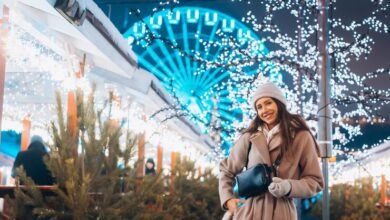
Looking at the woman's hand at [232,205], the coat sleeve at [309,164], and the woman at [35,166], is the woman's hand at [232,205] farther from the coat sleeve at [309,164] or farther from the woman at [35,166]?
the woman at [35,166]

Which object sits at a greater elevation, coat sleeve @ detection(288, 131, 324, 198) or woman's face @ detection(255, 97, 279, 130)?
woman's face @ detection(255, 97, 279, 130)

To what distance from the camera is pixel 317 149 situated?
3.40 meters

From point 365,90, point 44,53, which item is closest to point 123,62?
point 44,53

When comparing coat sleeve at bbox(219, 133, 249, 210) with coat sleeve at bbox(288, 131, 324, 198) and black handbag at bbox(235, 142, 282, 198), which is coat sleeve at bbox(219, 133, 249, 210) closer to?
black handbag at bbox(235, 142, 282, 198)

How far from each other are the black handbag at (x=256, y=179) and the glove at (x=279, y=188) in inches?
1.6

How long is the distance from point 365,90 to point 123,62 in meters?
3.44

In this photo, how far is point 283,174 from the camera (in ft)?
10.7

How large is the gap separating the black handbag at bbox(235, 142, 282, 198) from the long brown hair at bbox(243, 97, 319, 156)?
9cm

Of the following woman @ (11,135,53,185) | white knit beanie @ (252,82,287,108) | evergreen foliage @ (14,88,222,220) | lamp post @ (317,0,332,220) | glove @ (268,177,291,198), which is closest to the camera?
glove @ (268,177,291,198)

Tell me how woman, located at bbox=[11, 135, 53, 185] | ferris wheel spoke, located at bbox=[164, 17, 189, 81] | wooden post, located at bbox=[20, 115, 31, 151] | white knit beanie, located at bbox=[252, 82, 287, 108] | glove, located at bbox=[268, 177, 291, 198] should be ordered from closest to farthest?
1. glove, located at bbox=[268, 177, 291, 198]
2. white knit beanie, located at bbox=[252, 82, 287, 108]
3. woman, located at bbox=[11, 135, 53, 185]
4. wooden post, located at bbox=[20, 115, 31, 151]
5. ferris wheel spoke, located at bbox=[164, 17, 189, 81]

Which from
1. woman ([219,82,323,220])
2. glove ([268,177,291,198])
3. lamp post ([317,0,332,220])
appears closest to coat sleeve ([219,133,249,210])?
woman ([219,82,323,220])

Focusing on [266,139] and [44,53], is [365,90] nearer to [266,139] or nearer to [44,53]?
[44,53]

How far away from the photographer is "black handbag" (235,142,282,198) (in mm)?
3135

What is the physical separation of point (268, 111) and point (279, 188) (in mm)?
474
